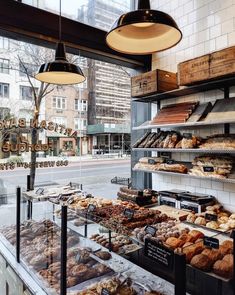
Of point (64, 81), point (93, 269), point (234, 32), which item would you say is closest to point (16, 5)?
point (64, 81)

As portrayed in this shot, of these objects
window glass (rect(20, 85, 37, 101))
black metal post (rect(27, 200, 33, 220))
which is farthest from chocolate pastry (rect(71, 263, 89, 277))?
window glass (rect(20, 85, 37, 101))

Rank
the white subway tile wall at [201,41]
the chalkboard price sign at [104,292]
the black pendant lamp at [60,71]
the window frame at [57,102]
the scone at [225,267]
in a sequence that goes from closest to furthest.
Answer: the scone at [225,267], the chalkboard price sign at [104,292], the black pendant lamp at [60,71], the white subway tile wall at [201,41], the window frame at [57,102]

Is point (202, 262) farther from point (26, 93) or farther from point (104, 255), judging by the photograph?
point (26, 93)

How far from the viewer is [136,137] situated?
407cm

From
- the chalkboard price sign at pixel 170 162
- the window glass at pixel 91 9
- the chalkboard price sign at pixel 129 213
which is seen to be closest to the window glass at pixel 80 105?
the window glass at pixel 91 9

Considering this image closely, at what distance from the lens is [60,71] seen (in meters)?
2.15

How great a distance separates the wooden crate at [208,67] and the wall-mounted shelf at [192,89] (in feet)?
0.39

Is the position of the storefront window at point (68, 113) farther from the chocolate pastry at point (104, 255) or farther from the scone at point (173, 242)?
the scone at point (173, 242)

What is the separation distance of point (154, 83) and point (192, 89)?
44 cm

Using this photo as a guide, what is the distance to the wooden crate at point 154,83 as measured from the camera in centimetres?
319

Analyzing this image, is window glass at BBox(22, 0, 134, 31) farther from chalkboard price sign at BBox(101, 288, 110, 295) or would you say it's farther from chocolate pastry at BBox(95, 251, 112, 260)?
chalkboard price sign at BBox(101, 288, 110, 295)

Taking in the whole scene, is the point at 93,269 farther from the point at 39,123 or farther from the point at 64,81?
the point at 39,123

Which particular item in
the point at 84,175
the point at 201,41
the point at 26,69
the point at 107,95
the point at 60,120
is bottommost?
the point at 84,175

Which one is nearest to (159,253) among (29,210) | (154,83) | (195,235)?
(195,235)
